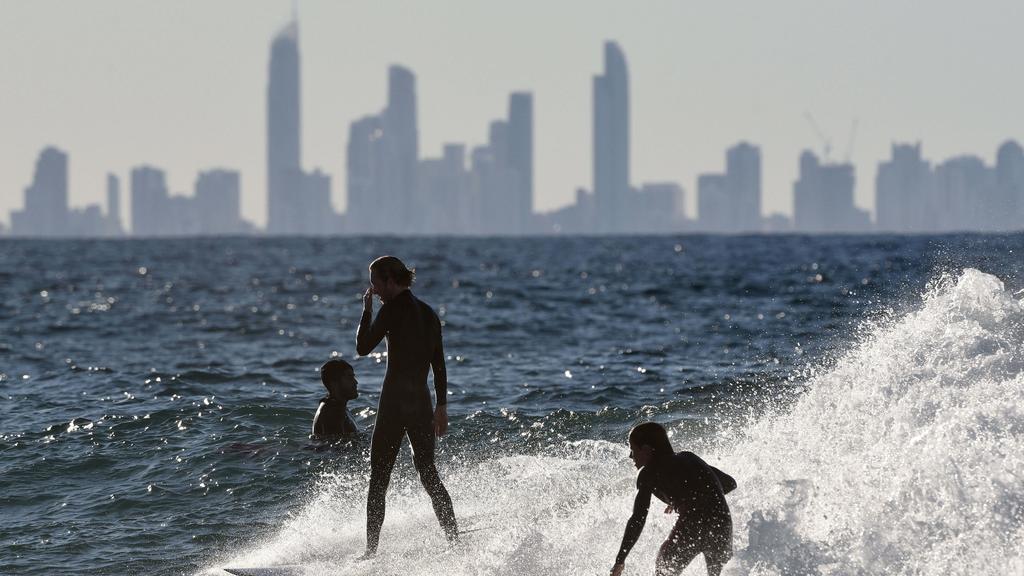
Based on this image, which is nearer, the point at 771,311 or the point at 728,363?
the point at 728,363

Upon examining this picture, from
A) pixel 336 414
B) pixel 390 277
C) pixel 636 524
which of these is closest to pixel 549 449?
pixel 336 414

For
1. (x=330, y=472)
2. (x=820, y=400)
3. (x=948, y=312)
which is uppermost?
(x=948, y=312)

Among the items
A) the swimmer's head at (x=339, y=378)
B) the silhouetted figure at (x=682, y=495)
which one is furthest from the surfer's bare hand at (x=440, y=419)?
the swimmer's head at (x=339, y=378)

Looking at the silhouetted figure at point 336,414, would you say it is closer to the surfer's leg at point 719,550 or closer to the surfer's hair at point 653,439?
the surfer's hair at point 653,439

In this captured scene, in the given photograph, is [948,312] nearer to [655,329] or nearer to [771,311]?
[655,329]

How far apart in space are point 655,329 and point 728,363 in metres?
7.78

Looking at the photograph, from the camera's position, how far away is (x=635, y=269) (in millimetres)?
68500

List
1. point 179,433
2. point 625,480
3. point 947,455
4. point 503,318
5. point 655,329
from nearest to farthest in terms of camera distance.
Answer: point 947,455 → point 625,480 → point 179,433 → point 655,329 → point 503,318

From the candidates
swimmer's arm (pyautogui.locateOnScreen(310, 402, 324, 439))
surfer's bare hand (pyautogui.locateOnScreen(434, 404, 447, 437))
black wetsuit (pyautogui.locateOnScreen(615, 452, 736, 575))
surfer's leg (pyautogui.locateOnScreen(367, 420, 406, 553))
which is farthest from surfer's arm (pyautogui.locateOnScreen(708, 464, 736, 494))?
swimmer's arm (pyautogui.locateOnScreen(310, 402, 324, 439))

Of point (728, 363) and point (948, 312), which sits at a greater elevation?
point (948, 312)

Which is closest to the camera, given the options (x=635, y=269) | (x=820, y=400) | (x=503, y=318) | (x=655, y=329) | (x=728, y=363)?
(x=820, y=400)

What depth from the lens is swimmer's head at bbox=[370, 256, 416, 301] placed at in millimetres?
9258

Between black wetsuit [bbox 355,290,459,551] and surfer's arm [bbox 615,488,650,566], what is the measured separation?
79.3 inches

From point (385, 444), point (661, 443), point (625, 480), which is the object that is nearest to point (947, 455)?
point (661, 443)
